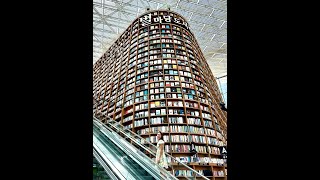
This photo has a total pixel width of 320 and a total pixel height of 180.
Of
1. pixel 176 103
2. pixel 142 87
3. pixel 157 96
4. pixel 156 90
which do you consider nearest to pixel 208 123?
pixel 176 103

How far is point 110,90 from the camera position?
7484 mm

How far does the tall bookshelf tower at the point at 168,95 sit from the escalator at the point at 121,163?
1670 mm

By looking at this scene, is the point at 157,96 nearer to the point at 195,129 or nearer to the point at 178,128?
the point at 178,128

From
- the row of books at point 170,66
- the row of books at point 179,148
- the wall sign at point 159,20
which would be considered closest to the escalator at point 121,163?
the row of books at point 179,148

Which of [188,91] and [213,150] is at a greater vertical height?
[188,91]

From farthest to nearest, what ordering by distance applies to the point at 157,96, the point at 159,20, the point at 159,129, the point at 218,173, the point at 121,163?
the point at 159,20 → the point at 157,96 → the point at 159,129 → the point at 218,173 → the point at 121,163

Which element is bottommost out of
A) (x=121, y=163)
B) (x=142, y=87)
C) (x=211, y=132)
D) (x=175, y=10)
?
(x=121, y=163)

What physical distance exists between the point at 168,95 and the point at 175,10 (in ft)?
23.0

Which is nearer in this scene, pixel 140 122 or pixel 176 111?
pixel 176 111

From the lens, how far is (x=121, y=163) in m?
3.29
